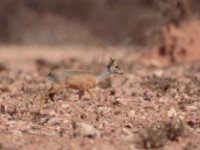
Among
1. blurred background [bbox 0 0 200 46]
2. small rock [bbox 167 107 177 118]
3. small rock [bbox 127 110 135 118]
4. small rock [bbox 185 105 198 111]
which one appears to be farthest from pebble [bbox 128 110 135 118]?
blurred background [bbox 0 0 200 46]

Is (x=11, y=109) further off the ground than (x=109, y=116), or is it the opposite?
(x=11, y=109)

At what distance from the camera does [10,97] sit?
8266 millimetres

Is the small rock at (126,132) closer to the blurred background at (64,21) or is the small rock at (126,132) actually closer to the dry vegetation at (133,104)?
the dry vegetation at (133,104)

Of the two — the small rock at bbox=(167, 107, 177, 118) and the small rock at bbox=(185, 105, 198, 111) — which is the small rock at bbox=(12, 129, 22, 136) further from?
→ the small rock at bbox=(185, 105, 198, 111)

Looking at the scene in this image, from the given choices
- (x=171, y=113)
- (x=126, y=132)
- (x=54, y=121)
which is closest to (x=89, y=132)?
(x=126, y=132)

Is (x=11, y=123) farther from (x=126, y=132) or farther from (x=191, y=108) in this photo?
(x=191, y=108)

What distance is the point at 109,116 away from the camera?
703 centimetres

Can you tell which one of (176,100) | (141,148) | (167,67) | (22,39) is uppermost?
(22,39)

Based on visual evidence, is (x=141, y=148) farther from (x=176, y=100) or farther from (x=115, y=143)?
(x=176, y=100)

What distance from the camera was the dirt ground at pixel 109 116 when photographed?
5816 millimetres

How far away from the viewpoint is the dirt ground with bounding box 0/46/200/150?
5816 mm

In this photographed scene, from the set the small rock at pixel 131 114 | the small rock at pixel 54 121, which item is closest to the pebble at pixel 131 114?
Answer: the small rock at pixel 131 114

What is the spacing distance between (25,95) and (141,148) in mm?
2988

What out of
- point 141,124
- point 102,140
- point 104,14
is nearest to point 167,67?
point 141,124
